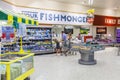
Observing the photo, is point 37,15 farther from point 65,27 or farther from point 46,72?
point 46,72

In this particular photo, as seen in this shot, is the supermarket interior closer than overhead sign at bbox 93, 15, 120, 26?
Yes

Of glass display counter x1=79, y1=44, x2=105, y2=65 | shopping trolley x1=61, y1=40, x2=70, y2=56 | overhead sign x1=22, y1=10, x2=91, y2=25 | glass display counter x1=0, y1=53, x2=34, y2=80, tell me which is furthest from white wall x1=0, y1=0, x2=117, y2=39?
glass display counter x1=0, y1=53, x2=34, y2=80

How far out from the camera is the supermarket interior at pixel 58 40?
6008 millimetres

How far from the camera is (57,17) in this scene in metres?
13.5

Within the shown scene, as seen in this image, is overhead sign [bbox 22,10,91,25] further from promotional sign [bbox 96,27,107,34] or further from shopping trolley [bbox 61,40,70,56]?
Result: promotional sign [bbox 96,27,107,34]

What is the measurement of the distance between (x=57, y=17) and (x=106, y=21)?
20.0 ft

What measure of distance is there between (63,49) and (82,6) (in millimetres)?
4805

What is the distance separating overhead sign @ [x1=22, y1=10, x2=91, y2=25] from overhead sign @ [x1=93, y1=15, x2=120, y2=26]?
158cm

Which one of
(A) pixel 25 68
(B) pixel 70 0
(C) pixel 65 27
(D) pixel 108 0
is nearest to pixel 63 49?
(C) pixel 65 27

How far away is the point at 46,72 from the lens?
733cm

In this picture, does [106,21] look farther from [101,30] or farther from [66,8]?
[66,8]

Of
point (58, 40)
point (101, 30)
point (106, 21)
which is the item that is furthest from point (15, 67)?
point (106, 21)

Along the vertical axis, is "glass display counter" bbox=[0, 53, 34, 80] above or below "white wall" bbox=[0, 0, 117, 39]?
below

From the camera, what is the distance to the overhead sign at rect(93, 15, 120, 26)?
16.7 meters
